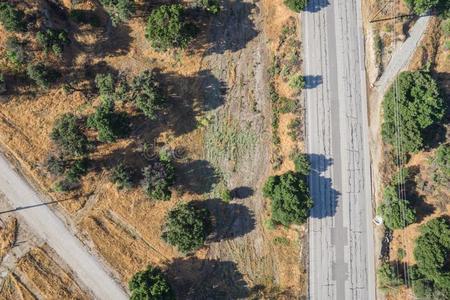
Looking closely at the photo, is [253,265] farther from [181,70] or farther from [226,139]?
[181,70]

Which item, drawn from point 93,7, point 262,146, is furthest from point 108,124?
point 262,146

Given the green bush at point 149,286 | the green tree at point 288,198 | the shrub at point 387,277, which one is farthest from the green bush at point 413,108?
the green bush at point 149,286

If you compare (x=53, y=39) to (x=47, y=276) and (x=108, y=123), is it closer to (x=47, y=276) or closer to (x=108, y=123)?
(x=108, y=123)

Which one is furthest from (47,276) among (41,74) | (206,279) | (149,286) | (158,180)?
(41,74)

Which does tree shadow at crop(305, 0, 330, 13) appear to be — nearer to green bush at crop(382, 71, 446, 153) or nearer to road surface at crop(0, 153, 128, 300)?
green bush at crop(382, 71, 446, 153)

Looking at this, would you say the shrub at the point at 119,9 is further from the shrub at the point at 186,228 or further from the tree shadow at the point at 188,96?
the shrub at the point at 186,228

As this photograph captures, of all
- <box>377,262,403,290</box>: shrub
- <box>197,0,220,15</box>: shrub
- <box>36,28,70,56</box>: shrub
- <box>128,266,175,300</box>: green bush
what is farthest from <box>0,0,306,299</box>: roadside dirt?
<box>377,262,403,290</box>: shrub
